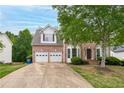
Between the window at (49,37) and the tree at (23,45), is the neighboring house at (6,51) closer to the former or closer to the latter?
the tree at (23,45)

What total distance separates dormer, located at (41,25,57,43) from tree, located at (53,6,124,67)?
271 inches

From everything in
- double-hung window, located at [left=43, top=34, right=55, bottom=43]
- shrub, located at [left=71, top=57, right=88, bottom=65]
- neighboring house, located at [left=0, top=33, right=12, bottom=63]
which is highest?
double-hung window, located at [left=43, top=34, right=55, bottom=43]

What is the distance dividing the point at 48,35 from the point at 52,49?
1.50 m

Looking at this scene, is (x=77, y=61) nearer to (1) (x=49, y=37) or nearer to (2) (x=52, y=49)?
(2) (x=52, y=49)

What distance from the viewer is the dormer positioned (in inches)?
910

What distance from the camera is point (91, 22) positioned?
1556cm

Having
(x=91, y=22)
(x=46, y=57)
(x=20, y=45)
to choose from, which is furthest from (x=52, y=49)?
(x=91, y=22)

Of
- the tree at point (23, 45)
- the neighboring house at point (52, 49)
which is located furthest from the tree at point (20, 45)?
the neighboring house at point (52, 49)

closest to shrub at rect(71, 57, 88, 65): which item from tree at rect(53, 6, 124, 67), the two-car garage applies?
the two-car garage

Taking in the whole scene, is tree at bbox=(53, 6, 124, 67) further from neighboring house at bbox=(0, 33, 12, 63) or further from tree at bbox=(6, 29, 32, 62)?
neighboring house at bbox=(0, 33, 12, 63)

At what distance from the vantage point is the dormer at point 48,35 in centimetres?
2311

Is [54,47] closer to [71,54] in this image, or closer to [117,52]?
[71,54]
